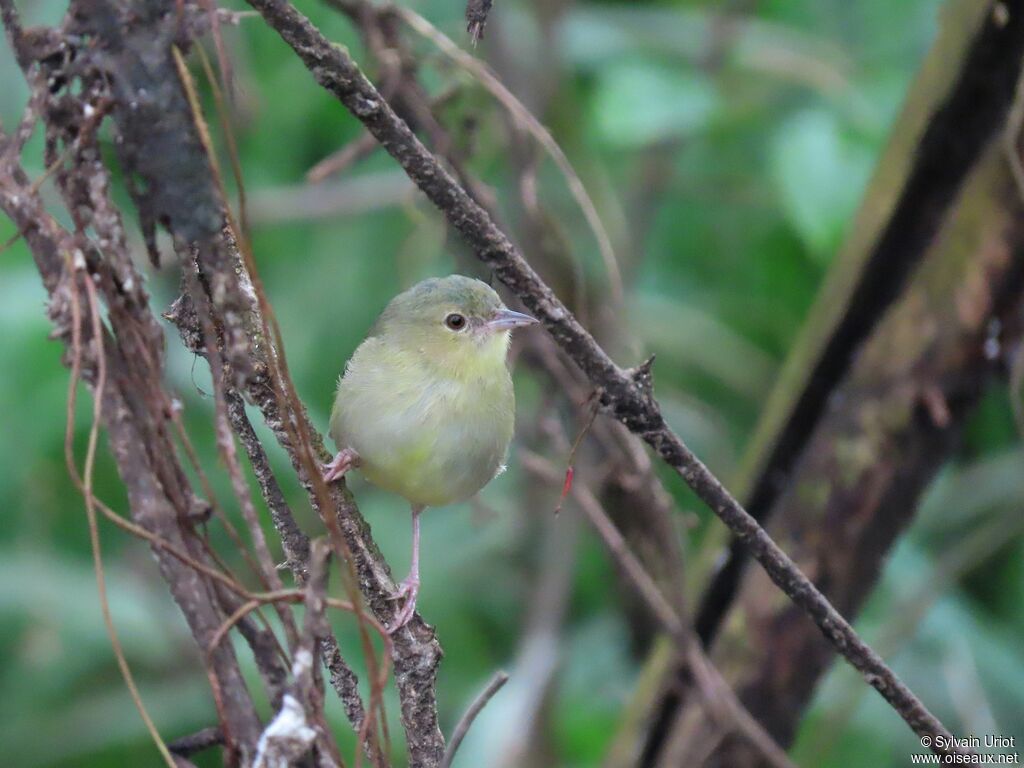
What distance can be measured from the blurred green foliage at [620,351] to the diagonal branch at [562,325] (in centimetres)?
185

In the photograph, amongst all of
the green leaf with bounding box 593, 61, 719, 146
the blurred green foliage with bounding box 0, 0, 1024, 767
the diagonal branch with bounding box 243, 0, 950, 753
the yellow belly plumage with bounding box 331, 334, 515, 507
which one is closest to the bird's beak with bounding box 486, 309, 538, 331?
the yellow belly plumage with bounding box 331, 334, 515, 507

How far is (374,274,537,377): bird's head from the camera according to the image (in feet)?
11.9

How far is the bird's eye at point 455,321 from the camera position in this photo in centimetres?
373

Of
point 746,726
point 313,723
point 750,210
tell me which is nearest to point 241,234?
point 313,723

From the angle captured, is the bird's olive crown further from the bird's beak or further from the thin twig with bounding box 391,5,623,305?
the thin twig with bounding box 391,5,623,305

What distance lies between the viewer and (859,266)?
3.76 m

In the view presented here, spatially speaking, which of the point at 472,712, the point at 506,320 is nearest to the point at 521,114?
the point at 506,320

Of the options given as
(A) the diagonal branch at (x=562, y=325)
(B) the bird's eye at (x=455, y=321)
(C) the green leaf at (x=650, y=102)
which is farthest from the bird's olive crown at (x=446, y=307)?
(A) the diagonal branch at (x=562, y=325)

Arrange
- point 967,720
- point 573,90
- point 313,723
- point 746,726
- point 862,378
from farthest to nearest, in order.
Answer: point 573,90 → point 967,720 → point 862,378 → point 746,726 → point 313,723

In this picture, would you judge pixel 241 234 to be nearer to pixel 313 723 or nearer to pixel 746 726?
pixel 313 723

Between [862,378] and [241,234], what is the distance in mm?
2814

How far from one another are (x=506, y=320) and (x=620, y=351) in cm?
84

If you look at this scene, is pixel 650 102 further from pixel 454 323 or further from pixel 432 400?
pixel 432 400

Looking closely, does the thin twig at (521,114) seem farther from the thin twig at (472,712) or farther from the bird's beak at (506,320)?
the thin twig at (472,712)
